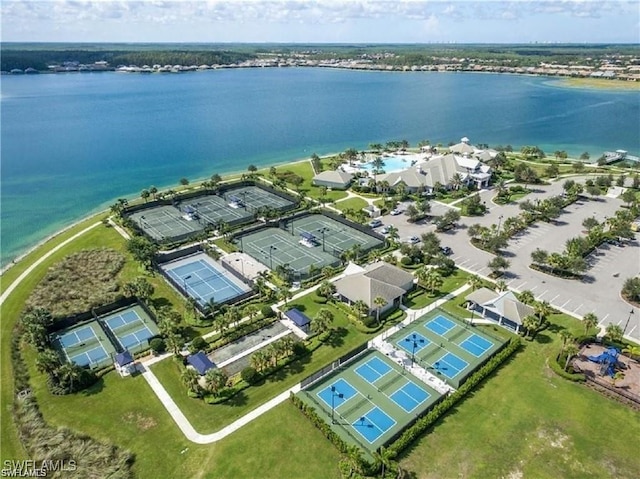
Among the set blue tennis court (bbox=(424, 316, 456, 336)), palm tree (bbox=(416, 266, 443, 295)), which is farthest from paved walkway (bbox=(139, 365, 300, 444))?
palm tree (bbox=(416, 266, 443, 295))

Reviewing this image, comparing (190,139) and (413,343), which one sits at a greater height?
(190,139)

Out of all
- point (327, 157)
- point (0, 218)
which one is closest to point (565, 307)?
point (327, 157)

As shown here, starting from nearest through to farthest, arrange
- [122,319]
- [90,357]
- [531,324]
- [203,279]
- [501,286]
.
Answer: [90,357], [531,324], [122,319], [501,286], [203,279]

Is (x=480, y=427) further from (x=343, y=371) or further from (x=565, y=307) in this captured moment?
(x=565, y=307)

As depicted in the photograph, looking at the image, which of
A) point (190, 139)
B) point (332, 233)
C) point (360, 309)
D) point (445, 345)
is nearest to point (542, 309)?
point (445, 345)

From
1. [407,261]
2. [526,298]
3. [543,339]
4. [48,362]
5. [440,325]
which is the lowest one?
[543,339]

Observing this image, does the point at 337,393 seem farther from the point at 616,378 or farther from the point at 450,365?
the point at 616,378

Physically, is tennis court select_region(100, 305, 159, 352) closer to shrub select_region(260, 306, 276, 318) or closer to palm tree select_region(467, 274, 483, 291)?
shrub select_region(260, 306, 276, 318)
